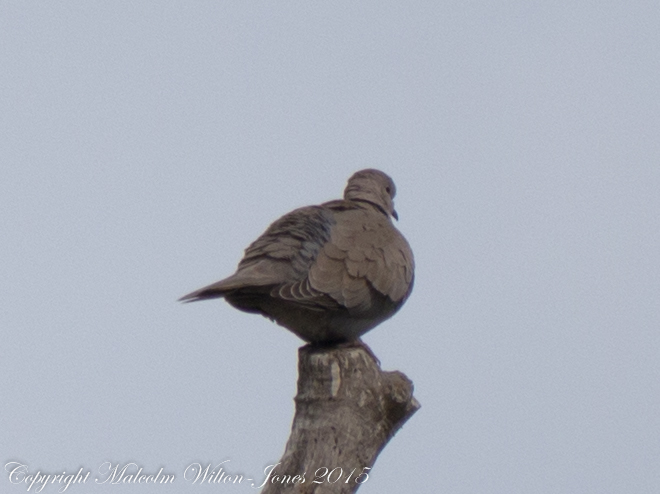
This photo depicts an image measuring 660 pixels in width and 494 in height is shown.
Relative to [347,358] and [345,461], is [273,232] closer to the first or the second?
[347,358]

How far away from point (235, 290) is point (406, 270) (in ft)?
4.40

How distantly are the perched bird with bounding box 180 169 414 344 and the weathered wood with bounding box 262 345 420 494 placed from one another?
919mm

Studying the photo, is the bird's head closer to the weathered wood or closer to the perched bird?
the perched bird

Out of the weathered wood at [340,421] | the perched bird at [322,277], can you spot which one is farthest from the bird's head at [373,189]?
the weathered wood at [340,421]

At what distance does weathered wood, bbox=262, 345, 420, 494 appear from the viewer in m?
5.09

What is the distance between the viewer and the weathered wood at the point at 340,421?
16.7 feet

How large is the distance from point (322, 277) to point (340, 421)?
60.5 inches

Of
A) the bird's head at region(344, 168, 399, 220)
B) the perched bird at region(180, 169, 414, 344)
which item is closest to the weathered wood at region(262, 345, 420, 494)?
the perched bird at region(180, 169, 414, 344)

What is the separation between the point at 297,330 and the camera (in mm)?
6914

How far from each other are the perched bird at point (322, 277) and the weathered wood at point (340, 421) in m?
0.92

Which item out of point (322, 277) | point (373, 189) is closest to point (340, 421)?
point (322, 277)

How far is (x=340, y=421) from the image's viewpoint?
5.29 m

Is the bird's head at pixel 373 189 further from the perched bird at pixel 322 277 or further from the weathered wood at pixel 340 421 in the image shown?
the weathered wood at pixel 340 421

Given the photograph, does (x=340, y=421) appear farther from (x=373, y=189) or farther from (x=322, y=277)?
(x=373, y=189)
